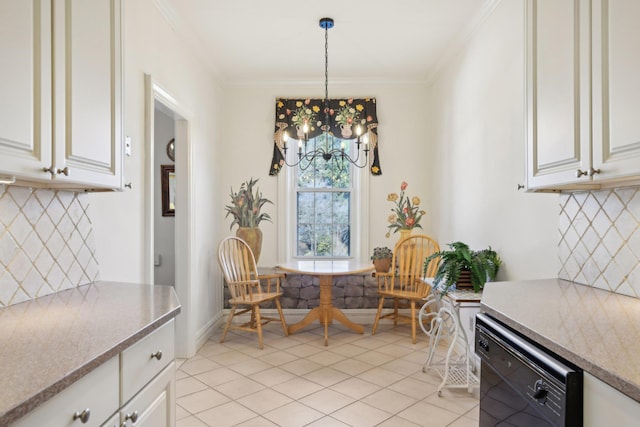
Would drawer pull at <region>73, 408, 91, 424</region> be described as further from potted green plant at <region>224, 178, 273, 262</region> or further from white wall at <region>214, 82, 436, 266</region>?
white wall at <region>214, 82, 436, 266</region>

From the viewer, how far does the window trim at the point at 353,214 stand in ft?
15.8

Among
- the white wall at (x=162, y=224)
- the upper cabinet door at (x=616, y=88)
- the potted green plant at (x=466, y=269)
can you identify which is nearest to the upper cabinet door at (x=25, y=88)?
the upper cabinet door at (x=616, y=88)

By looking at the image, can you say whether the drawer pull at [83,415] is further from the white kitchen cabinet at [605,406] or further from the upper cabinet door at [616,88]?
the upper cabinet door at [616,88]

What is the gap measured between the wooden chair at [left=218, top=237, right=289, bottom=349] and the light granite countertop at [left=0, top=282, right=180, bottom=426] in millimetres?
1976

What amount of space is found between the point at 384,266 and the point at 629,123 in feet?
10.2

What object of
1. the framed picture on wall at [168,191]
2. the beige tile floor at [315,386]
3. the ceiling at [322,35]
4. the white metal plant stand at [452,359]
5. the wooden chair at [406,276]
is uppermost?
the ceiling at [322,35]

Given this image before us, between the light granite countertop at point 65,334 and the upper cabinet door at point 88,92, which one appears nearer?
the light granite countertop at point 65,334

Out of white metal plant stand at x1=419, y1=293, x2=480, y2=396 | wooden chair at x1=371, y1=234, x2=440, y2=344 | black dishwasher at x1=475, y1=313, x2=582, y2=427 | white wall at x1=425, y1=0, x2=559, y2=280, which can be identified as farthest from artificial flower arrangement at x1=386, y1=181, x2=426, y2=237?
black dishwasher at x1=475, y1=313, x2=582, y2=427

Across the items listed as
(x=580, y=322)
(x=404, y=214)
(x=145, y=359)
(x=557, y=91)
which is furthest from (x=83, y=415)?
(x=404, y=214)

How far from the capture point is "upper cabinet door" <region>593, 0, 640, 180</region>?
53.7 inches

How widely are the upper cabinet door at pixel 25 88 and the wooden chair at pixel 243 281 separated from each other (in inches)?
103

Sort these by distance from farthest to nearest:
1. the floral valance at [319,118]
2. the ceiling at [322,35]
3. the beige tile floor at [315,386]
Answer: the floral valance at [319,118], the ceiling at [322,35], the beige tile floor at [315,386]

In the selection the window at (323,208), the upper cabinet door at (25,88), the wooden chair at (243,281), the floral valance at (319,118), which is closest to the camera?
the upper cabinet door at (25,88)

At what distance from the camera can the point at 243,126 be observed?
15.9ft
